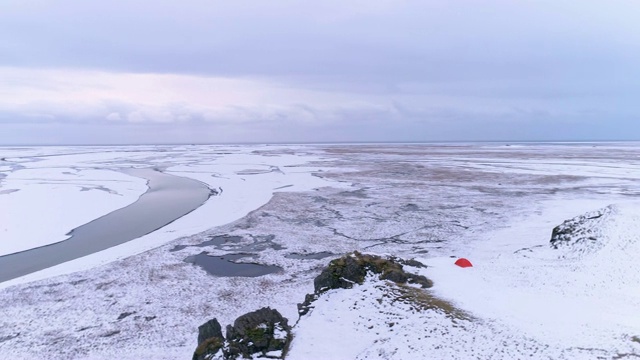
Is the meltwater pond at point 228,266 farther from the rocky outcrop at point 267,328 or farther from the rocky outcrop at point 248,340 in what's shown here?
the rocky outcrop at point 248,340

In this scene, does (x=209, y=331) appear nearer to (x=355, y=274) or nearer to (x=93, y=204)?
(x=355, y=274)

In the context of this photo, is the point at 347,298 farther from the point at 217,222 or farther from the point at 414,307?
the point at 217,222

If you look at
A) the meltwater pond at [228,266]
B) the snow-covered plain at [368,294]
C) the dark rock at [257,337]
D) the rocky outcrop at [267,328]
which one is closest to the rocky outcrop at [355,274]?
the rocky outcrop at [267,328]

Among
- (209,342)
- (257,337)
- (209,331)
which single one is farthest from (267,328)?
(209,331)

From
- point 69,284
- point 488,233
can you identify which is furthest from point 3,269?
point 488,233

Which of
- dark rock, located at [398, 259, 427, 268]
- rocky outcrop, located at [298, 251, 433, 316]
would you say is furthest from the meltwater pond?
dark rock, located at [398, 259, 427, 268]

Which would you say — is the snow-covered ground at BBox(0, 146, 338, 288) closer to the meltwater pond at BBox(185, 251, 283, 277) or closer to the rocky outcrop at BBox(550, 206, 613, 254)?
the meltwater pond at BBox(185, 251, 283, 277)
